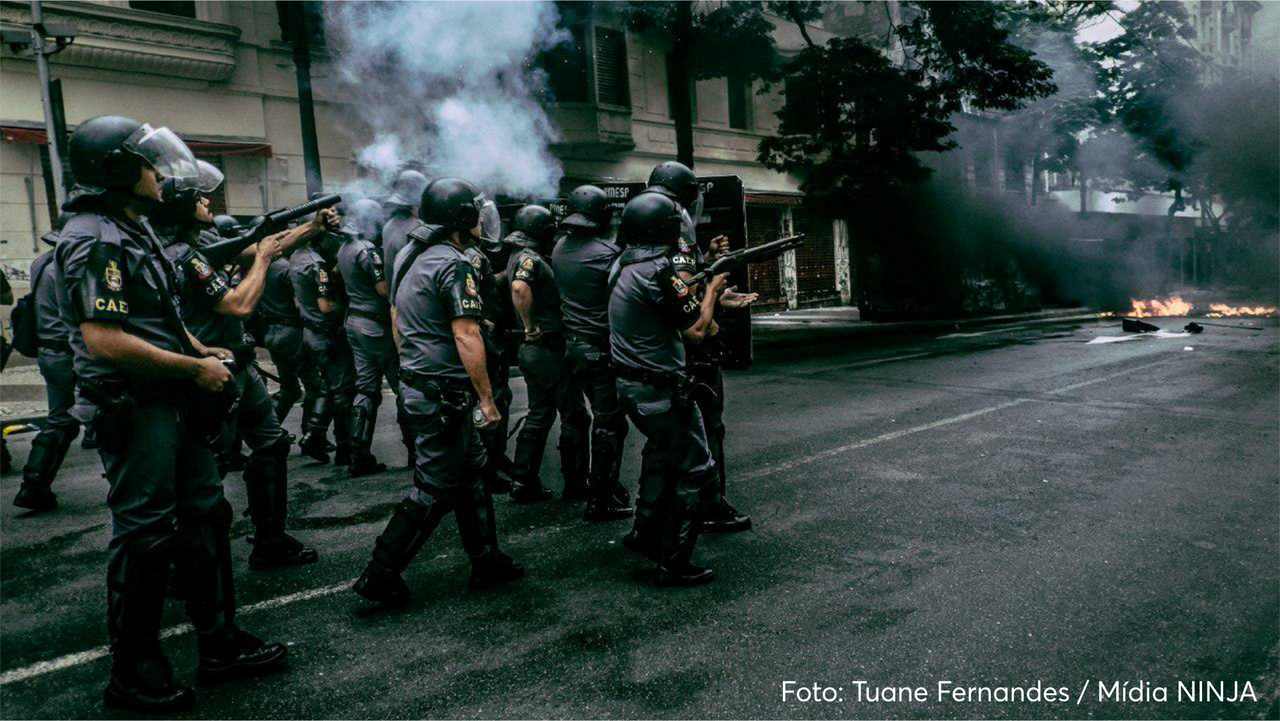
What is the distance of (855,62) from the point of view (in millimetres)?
17062

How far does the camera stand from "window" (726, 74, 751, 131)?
24234 mm

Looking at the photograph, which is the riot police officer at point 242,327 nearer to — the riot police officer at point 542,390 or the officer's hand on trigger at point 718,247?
the riot police officer at point 542,390

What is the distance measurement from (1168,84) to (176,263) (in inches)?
1063

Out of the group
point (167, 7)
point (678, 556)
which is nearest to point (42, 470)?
point (678, 556)

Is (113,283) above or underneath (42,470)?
above

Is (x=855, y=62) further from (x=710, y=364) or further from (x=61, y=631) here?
(x=61, y=631)

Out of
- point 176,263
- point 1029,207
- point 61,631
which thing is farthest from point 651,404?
point 1029,207

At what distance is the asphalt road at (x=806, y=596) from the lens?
3.11m

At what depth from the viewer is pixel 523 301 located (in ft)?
18.7

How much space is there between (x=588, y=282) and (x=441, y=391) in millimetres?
1757

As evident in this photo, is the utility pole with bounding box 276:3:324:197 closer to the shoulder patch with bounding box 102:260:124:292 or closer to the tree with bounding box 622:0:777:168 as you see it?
the tree with bounding box 622:0:777:168

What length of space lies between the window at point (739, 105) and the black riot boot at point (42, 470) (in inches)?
810

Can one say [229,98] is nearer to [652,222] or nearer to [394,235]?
[394,235]

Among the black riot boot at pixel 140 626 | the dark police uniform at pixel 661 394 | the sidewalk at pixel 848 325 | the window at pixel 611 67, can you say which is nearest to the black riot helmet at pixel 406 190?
the dark police uniform at pixel 661 394
